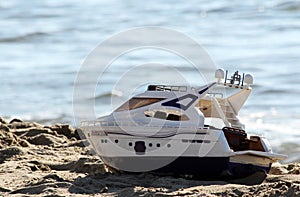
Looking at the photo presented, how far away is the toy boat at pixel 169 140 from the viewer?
364 inches

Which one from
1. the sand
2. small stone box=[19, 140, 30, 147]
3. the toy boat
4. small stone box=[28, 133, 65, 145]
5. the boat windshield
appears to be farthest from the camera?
small stone box=[28, 133, 65, 145]

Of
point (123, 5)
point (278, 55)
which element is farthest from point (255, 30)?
point (123, 5)

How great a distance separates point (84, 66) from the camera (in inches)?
912

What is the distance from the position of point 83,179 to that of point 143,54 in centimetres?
1617

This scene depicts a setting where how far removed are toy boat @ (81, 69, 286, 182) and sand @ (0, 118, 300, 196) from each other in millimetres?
180

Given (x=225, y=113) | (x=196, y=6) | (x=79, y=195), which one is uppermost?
(x=196, y=6)

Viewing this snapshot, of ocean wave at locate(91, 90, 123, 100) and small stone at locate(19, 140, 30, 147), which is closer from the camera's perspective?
small stone at locate(19, 140, 30, 147)

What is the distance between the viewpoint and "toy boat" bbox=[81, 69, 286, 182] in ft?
30.4

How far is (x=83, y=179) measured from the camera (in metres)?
9.41

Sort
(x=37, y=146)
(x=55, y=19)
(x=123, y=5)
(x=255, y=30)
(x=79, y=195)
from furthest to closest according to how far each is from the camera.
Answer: (x=123, y=5)
(x=55, y=19)
(x=255, y=30)
(x=37, y=146)
(x=79, y=195)

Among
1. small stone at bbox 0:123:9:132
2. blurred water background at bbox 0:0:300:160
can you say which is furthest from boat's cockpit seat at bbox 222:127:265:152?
small stone at bbox 0:123:9:132

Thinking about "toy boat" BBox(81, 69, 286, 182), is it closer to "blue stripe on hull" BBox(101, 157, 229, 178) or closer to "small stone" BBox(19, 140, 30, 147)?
"blue stripe on hull" BBox(101, 157, 229, 178)

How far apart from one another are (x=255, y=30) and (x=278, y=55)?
6.33 metres

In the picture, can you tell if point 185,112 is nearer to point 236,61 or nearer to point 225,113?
point 225,113
